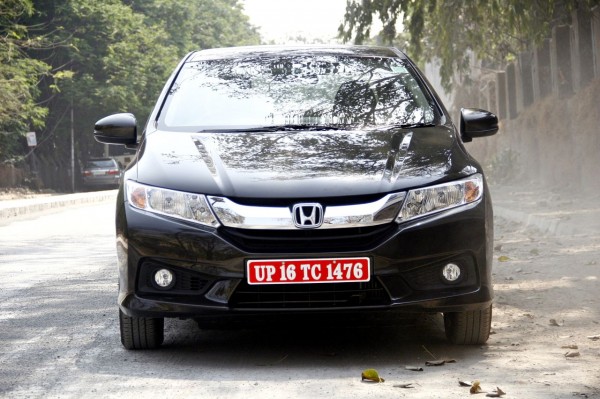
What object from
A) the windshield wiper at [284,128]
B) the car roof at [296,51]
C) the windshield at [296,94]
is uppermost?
the car roof at [296,51]

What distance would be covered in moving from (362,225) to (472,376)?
0.82m

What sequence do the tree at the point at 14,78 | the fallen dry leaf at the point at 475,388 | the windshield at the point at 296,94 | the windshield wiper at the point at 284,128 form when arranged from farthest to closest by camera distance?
1. the tree at the point at 14,78
2. the windshield at the point at 296,94
3. the windshield wiper at the point at 284,128
4. the fallen dry leaf at the point at 475,388

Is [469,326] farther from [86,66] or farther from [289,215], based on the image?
[86,66]

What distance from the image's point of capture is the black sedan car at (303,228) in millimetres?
5551

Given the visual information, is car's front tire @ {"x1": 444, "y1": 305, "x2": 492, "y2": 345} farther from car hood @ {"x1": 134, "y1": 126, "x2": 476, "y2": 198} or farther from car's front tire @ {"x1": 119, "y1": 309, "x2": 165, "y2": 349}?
car's front tire @ {"x1": 119, "y1": 309, "x2": 165, "y2": 349}

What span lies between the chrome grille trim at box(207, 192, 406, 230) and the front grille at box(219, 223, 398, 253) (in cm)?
3

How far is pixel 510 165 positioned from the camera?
85.8 feet

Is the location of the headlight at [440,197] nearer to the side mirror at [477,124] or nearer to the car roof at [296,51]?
the side mirror at [477,124]

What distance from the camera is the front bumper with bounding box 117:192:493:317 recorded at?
219 inches

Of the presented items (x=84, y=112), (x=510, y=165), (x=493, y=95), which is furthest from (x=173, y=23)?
(x=510, y=165)

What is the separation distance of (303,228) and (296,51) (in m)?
2.13

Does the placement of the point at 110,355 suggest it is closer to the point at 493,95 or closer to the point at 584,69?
the point at 584,69

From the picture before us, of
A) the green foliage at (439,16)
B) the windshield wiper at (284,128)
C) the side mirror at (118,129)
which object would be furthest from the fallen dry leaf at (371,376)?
the green foliage at (439,16)

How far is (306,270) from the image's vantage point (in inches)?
218
